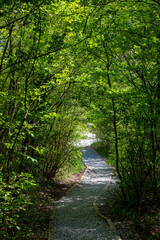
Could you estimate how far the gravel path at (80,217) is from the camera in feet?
13.0

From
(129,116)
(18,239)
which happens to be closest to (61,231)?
(18,239)

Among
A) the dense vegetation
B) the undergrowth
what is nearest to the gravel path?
the undergrowth

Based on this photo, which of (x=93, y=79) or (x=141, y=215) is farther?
(x=93, y=79)

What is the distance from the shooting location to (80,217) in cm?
493

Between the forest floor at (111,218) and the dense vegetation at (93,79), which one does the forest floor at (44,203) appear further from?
the dense vegetation at (93,79)

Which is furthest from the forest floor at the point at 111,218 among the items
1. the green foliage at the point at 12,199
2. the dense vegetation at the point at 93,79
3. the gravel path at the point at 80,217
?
the green foliage at the point at 12,199

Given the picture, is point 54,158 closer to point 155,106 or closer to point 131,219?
point 131,219

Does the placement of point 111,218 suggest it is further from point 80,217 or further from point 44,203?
point 44,203

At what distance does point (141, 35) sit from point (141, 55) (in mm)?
383

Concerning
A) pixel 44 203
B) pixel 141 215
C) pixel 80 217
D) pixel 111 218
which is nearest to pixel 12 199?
pixel 80 217

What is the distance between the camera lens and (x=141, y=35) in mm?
4031

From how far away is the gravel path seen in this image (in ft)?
13.0

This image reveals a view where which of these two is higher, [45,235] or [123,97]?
[123,97]

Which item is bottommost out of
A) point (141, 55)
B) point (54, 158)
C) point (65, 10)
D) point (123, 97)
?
point (54, 158)
